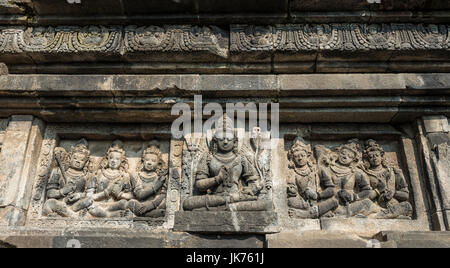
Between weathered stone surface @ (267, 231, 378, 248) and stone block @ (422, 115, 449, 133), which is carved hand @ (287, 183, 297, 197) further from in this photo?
stone block @ (422, 115, 449, 133)

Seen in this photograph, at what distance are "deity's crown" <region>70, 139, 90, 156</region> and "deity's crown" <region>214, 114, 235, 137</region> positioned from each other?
5.19ft

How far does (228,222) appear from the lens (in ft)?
11.9

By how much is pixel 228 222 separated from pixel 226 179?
468 millimetres

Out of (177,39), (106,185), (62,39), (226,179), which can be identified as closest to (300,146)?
(226,179)

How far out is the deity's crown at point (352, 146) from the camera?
4.43m

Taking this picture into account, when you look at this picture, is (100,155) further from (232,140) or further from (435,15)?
(435,15)

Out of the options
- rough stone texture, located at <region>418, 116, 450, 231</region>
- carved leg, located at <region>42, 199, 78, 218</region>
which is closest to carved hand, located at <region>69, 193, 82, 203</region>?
carved leg, located at <region>42, 199, 78, 218</region>

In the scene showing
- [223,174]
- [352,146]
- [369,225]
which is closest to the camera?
[223,174]

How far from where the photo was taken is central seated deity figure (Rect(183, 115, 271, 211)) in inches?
149

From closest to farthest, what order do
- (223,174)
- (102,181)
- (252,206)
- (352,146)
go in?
(252,206), (223,174), (102,181), (352,146)

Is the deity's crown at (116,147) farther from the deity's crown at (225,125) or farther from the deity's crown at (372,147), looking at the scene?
the deity's crown at (372,147)

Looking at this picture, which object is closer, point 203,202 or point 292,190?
point 203,202

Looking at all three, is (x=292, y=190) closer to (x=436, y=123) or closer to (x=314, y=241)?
(x=314, y=241)
